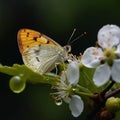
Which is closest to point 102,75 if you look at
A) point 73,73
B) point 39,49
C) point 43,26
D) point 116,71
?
point 116,71

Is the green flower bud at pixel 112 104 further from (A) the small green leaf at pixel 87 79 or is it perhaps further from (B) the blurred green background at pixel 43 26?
(B) the blurred green background at pixel 43 26

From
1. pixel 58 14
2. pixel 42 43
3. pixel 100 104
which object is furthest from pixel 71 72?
pixel 58 14

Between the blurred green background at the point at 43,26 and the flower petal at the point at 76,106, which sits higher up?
the blurred green background at the point at 43,26

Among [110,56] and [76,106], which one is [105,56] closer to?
[110,56]

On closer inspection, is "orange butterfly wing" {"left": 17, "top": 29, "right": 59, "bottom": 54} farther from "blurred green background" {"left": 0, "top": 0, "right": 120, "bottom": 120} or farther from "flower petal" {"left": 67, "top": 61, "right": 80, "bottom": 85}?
"blurred green background" {"left": 0, "top": 0, "right": 120, "bottom": 120}

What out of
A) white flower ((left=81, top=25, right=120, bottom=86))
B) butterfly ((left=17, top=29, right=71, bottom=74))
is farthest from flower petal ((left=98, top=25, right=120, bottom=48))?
butterfly ((left=17, top=29, right=71, bottom=74))

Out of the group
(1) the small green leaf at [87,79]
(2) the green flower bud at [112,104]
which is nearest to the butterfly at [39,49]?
(1) the small green leaf at [87,79]

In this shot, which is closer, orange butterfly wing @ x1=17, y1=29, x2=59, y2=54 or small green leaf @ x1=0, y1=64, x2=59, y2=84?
small green leaf @ x1=0, y1=64, x2=59, y2=84
